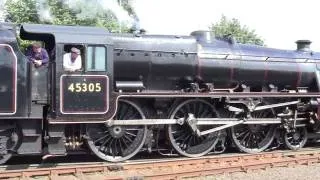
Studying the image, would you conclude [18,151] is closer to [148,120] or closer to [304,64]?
[148,120]

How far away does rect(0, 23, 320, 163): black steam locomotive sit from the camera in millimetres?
9688

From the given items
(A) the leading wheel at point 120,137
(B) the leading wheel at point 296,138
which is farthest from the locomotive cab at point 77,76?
(B) the leading wheel at point 296,138

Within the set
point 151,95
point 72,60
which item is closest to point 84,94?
point 72,60

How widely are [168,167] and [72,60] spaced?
104 inches

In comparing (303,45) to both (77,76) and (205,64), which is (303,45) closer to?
(205,64)

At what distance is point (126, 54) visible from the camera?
10.5m

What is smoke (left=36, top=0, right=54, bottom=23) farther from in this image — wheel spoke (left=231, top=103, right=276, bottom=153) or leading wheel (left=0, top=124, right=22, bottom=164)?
leading wheel (left=0, top=124, right=22, bottom=164)

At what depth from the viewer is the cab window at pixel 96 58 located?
9898 mm

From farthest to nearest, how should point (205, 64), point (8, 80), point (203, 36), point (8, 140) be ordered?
1. point (203, 36)
2. point (205, 64)
3. point (8, 140)
4. point (8, 80)

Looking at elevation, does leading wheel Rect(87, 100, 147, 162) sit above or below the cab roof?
below

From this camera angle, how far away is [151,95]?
10.5m

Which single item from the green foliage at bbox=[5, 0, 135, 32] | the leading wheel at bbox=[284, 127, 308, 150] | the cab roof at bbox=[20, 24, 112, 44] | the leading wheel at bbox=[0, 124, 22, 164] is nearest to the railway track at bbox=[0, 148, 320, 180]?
the leading wheel at bbox=[0, 124, 22, 164]

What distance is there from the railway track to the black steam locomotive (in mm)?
499

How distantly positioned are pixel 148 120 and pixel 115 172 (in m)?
1.39
